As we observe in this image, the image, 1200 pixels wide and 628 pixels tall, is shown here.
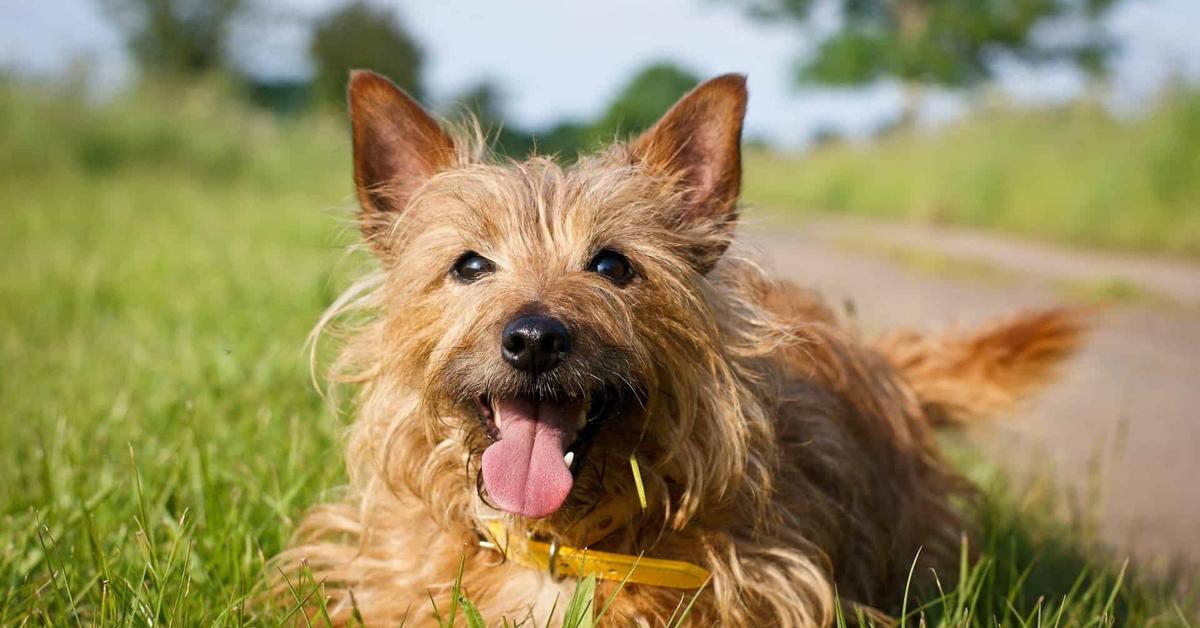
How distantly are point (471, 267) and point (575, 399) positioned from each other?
17.4 inches

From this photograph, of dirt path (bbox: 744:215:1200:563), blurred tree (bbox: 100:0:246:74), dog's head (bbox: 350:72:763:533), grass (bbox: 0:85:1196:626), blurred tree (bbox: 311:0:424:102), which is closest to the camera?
dog's head (bbox: 350:72:763:533)

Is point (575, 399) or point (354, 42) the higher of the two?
point (575, 399)

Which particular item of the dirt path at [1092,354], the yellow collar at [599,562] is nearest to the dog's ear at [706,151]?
the dirt path at [1092,354]

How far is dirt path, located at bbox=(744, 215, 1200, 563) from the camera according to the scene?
3945 mm

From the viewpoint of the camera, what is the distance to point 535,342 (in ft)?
6.89

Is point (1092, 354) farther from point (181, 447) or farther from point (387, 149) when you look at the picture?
point (181, 447)

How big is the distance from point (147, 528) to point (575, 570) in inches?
38.5

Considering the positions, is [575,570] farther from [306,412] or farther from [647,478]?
[306,412]

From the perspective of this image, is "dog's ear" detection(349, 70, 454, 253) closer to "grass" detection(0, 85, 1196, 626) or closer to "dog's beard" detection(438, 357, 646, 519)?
Result: "grass" detection(0, 85, 1196, 626)

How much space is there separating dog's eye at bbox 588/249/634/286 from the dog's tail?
1.54 meters

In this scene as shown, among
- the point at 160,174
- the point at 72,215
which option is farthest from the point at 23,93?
the point at 72,215

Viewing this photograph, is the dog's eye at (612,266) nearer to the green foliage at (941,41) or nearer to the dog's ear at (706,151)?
the dog's ear at (706,151)

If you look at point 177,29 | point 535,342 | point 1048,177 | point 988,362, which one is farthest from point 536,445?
point 177,29

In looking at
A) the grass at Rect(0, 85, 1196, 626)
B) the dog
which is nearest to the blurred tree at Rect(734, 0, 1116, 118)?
the grass at Rect(0, 85, 1196, 626)
